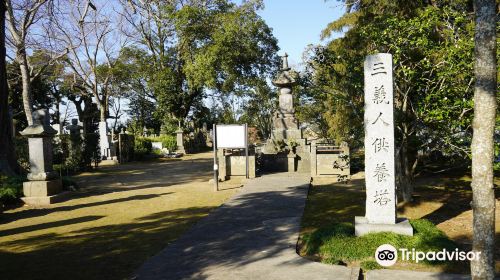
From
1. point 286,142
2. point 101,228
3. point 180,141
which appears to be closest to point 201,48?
point 180,141

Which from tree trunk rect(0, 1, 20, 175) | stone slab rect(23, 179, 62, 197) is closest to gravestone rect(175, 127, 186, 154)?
tree trunk rect(0, 1, 20, 175)

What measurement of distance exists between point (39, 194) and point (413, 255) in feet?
33.4

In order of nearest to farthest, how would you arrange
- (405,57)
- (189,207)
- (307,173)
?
(405,57) → (189,207) → (307,173)

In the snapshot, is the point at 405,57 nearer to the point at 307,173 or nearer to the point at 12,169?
the point at 307,173

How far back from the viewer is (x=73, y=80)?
3556cm

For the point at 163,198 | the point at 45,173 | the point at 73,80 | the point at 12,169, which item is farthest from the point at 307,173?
the point at 73,80

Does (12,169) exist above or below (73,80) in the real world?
below

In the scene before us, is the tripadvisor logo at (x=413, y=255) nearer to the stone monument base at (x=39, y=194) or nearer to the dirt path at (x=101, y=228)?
the dirt path at (x=101, y=228)

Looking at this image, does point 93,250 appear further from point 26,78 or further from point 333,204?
point 26,78

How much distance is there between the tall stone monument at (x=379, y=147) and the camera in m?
6.11

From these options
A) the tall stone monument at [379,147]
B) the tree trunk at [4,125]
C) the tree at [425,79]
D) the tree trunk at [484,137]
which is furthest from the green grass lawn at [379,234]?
the tree trunk at [4,125]

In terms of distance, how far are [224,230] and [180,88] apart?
2622cm

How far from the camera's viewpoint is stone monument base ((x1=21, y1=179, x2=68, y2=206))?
35.7 feet

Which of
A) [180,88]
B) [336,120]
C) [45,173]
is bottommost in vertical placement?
[45,173]
